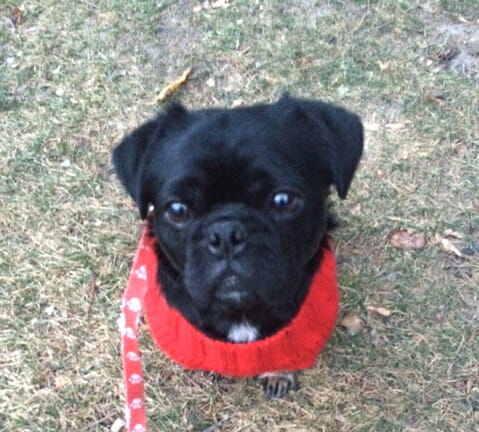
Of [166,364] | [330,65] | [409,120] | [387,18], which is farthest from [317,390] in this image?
[387,18]

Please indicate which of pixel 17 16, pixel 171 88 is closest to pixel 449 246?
pixel 171 88

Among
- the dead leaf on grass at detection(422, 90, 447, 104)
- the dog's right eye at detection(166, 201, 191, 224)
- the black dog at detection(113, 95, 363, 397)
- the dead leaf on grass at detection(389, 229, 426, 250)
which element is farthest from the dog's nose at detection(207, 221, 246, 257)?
the dead leaf on grass at detection(422, 90, 447, 104)

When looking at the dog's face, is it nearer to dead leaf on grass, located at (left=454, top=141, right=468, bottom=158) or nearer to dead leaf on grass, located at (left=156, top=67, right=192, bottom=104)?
dead leaf on grass, located at (left=454, top=141, right=468, bottom=158)

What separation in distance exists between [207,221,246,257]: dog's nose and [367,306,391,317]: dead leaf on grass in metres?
1.25

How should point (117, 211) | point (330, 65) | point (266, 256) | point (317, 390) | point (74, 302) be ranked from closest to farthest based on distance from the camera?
1. point (266, 256)
2. point (317, 390)
3. point (74, 302)
4. point (117, 211)
5. point (330, 65)

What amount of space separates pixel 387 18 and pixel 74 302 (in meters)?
2.60

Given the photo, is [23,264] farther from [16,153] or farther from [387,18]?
[387,18]

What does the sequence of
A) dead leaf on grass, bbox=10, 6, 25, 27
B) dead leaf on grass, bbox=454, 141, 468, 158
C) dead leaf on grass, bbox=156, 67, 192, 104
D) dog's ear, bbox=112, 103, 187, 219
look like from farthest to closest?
dead leaf on grass, bbox=10, 6, 25, 27, dead leaf on grass, bbox=156, 67, 192, 104, dead leaf on grass, bbox=454, 141, 468, 158, dog's ear, bbox=112, 103, 187, 219

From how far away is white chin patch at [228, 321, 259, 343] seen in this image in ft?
10.2

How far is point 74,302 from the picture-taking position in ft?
12.4

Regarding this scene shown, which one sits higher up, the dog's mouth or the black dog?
the black dog

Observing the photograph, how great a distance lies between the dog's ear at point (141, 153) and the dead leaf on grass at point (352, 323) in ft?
3.83

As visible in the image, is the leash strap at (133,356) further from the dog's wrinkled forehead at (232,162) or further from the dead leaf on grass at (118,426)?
the dog's wrinkled forehead at (232,162)

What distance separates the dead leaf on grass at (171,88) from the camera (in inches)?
182
